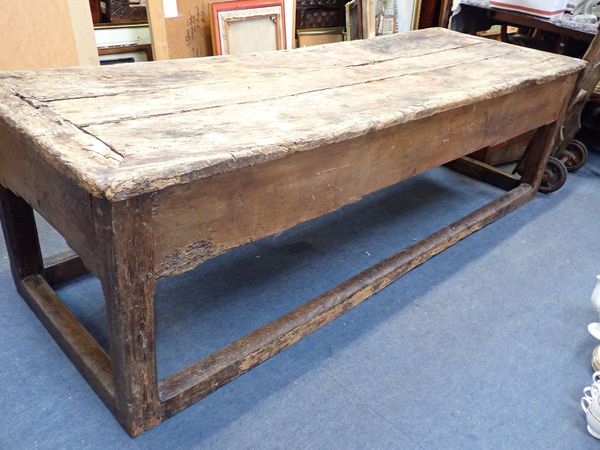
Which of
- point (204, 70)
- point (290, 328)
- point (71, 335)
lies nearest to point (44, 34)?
point (204, 70)

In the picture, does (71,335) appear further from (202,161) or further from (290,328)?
(202,161)

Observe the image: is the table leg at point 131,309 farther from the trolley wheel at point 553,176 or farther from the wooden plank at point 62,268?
the trolley wheel at point 553,176

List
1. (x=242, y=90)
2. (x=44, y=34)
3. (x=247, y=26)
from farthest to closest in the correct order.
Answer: (x=247, y=26) → (x=44, y=34) → (x=242, y=90)

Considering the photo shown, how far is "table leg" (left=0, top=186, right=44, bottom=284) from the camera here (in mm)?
1479

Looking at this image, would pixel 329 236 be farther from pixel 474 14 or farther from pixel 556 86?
pixel 474 14

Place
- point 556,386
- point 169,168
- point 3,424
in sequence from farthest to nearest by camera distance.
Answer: point 556,386 → point 3,424 → point 169,168

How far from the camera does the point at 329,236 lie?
82.8 inches

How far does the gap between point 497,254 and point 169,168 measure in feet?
5.01

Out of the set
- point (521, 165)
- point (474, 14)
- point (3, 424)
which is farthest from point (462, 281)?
point (474, 14)

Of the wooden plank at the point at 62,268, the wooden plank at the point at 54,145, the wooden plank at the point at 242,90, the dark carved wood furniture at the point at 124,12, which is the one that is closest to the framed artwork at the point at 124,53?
the dark carved wood furniture at the point at 124,12

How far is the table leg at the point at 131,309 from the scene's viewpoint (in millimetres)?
944

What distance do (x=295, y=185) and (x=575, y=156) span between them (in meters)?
2.20

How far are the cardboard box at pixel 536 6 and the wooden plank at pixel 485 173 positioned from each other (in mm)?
770

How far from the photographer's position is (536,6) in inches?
103
